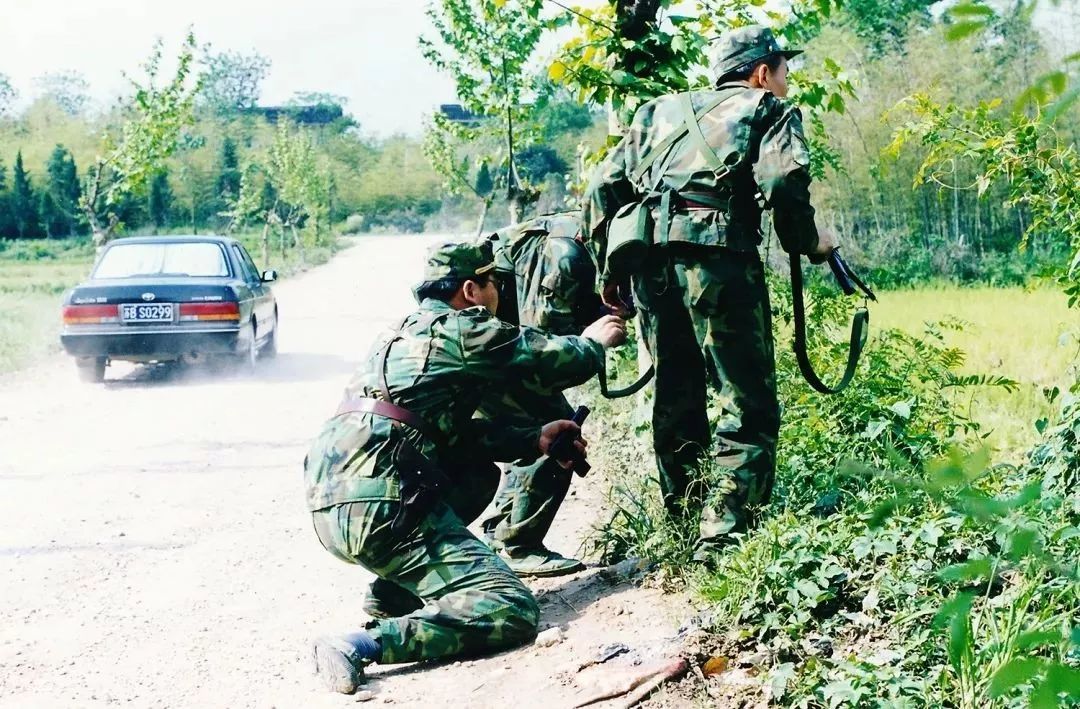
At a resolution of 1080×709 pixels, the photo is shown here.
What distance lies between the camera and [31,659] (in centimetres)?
450

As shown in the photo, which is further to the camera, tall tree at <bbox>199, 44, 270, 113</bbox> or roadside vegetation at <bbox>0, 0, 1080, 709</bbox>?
tall tree at <bbox>199, 44, 270, 113</bbox>

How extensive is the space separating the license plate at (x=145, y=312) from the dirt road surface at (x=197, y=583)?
4.18 ft

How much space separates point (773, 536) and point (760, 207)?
132 centimetres

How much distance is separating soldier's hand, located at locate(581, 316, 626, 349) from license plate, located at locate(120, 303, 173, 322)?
7.89 metres

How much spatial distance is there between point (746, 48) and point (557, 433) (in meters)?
1.71

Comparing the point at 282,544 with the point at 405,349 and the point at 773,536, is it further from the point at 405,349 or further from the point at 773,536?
the point at 773,536

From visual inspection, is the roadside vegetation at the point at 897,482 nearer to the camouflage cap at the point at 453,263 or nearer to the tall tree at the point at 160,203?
the camouflage cap at the point at 453,263

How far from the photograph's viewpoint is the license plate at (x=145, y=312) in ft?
38.5

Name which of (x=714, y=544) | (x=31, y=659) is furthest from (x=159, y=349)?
(x=714, y=544)

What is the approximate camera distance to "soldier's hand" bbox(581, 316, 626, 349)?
16.0 feet

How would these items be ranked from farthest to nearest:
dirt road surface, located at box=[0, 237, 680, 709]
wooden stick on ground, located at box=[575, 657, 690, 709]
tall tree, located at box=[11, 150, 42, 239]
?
tall tree, located at box=[11, 150, 42, 239] → dirt road surface, located at box=[0, 237, 680, 709] → wooden stick on ground, located at box=[575, 657, 690, 709]

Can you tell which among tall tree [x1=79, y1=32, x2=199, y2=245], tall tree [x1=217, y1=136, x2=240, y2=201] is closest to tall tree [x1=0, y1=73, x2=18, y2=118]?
tall tree [x1=217, y1=136, x2=240, y2=201]

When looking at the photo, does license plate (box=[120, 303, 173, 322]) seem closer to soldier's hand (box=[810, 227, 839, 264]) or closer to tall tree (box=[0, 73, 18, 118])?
soldier's hand (box=[810, 227, 839, 264])

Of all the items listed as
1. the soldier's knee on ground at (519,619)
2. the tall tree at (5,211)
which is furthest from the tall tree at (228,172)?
the soldier's knee on ground at (519,619)
